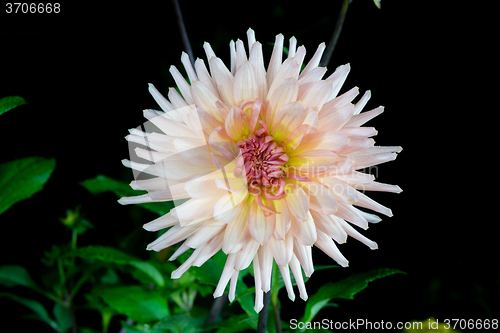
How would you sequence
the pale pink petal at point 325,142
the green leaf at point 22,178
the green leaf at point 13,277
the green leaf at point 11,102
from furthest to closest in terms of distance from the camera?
the green leaf at point 13,277 < the green leaf at point 22,178 < the green leaf at point 11,102 < the pale pink petal at point 325,142

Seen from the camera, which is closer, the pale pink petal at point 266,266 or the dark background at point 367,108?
the pale pink petal at point 266,266

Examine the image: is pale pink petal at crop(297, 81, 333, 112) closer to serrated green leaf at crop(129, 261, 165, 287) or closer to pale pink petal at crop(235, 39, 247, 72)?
pale pink petal at crop(235, 39, 247, 72)

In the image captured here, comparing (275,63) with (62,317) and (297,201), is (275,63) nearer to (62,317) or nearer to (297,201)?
(297,201)

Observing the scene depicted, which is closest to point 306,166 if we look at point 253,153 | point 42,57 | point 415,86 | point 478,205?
point 253,153

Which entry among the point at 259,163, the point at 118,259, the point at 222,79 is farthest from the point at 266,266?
the point at 118,259

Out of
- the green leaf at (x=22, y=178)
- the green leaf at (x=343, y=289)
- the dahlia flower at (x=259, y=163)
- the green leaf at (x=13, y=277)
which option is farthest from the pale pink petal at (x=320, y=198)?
the green leaf at (x=13, y=277)

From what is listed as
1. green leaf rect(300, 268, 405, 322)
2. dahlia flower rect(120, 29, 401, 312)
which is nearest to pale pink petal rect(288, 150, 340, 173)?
dahlia flower rect(120, 29, 401, 312)

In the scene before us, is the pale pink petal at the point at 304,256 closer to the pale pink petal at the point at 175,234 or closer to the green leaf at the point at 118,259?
the pale pink petal at the point at 175,234
